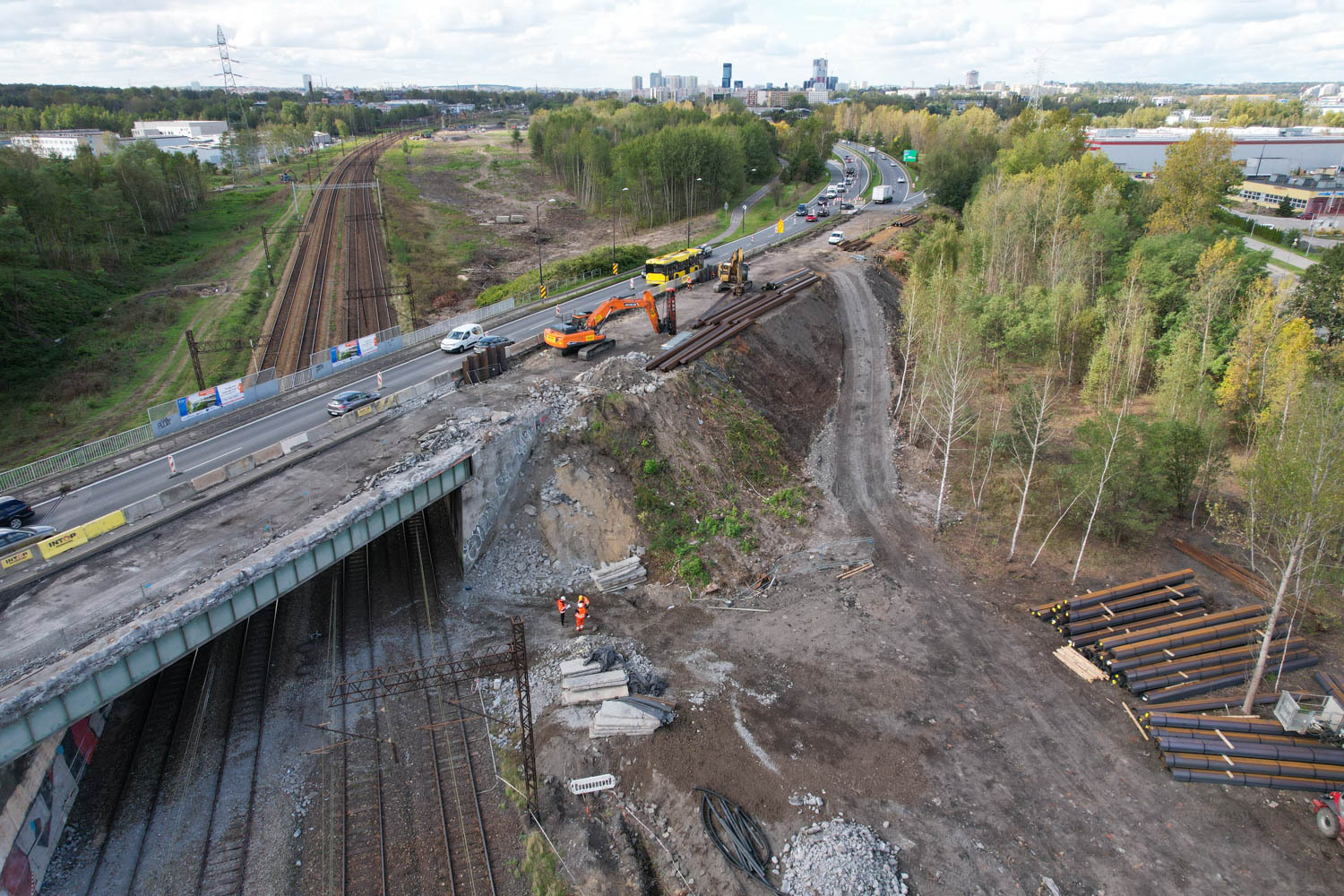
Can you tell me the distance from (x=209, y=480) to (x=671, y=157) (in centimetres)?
9163

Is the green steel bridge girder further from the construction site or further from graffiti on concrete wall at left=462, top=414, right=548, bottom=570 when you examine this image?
graffiti on concrete wall at left=462, top=414, right=548, bottom=570

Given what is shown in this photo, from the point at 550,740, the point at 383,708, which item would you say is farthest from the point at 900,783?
the point at 383,708

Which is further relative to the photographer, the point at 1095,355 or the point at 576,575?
the point at 1095,355

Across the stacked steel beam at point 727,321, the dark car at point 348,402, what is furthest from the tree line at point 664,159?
the dark car at point 348,402

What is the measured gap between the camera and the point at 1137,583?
104ft

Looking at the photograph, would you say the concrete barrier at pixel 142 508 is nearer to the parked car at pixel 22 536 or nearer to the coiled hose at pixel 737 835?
the parked car at pixel 22 536

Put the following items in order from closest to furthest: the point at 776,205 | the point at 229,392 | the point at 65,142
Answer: the point at 229,392 < the point at 776,205 < the point at 65,142

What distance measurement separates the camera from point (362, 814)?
925 inches

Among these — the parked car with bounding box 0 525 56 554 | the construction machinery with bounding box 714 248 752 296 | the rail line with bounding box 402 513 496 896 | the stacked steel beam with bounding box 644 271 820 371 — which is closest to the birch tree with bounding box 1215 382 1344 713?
the rail line with bounding box 402 513 496 896

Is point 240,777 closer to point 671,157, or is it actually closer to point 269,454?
point 269,454

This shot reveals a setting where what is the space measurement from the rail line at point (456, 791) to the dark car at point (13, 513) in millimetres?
15588

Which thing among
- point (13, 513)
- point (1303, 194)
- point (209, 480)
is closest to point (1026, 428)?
point (209, 480)

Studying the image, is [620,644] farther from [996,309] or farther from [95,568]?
[996,309]

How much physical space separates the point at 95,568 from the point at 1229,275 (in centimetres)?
6247
